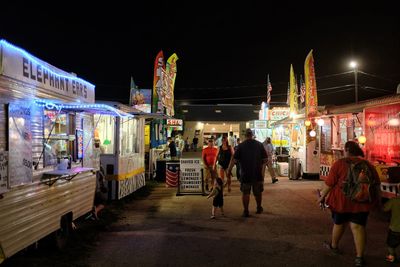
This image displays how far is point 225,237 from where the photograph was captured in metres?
7.23

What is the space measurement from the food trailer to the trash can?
1031 centimetres

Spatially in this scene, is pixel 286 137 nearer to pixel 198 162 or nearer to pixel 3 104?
pixel 198 162

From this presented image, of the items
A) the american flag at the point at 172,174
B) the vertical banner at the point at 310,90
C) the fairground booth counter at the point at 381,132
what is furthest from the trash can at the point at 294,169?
the american flag at the point at 172,174

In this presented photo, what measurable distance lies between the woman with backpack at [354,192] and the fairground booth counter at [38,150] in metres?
4.01

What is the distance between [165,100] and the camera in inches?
699

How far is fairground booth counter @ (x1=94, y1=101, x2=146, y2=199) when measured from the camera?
1097 cm


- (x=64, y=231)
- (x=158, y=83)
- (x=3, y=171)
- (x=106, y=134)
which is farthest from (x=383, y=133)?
(x=158, y=83)

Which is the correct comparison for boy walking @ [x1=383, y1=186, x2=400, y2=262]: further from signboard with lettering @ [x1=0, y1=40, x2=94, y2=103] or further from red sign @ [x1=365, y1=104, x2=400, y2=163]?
signboard with lettering @ [x1=0, y1=40, x2=94, y2=103]

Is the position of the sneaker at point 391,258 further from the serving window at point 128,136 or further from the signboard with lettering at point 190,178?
the serving window at point 128,136

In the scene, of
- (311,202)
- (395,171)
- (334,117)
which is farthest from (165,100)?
(395,171)

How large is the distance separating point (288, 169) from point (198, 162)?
6381mm

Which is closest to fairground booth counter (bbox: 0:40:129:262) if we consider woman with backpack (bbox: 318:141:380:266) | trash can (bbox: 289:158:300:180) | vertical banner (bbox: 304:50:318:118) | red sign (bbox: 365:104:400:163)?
woman with backpack (bbox: 318:141:380:266)

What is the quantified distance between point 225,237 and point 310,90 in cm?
950

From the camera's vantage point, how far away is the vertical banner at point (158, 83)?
55.3 feet
